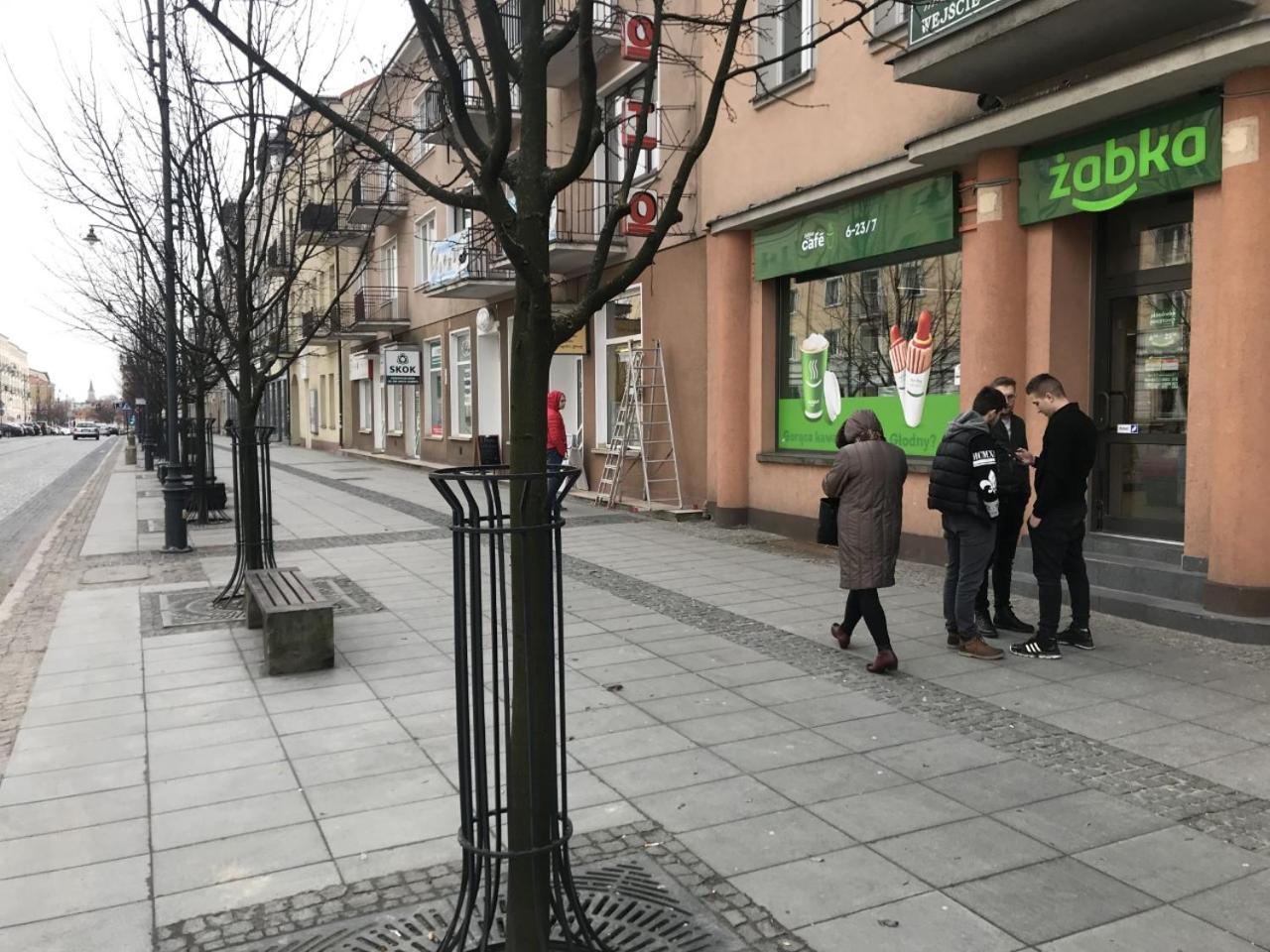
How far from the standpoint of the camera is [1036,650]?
21.6 ft

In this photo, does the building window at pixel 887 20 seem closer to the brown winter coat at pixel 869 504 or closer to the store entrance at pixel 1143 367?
the store entrance at pixel 1143 367

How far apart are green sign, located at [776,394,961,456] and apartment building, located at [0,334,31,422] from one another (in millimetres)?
136679

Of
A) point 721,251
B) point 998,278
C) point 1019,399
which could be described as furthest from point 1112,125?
point 721,251

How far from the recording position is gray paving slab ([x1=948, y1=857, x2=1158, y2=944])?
3248mm

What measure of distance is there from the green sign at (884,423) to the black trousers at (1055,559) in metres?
2.27

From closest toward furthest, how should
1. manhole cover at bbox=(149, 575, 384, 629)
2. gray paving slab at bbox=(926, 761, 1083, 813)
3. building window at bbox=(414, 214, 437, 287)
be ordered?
1. gray paving slab at bbox=(926, 761, 1083, 813)
2. manhole cover at bbox=(149, 575, 384, 629)
3. building window at bbox=(414, 214, 437, 287)

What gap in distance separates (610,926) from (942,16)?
7477mm

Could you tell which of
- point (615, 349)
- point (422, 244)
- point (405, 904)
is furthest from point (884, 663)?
point (422, 244)

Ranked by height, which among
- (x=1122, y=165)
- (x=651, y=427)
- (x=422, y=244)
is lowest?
(x=651, y=427)

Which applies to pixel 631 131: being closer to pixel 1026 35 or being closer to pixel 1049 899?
pixel 1026 35

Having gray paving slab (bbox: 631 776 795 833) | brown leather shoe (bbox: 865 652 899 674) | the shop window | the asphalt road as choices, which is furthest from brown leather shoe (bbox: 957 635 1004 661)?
the asphalt road

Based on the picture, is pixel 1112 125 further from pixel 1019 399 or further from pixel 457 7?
pixel 457 7

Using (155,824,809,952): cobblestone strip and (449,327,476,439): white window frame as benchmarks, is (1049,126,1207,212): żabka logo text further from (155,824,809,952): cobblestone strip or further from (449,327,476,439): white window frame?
(449,327,476,439): white window frame

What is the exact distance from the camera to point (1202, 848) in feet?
12.4
